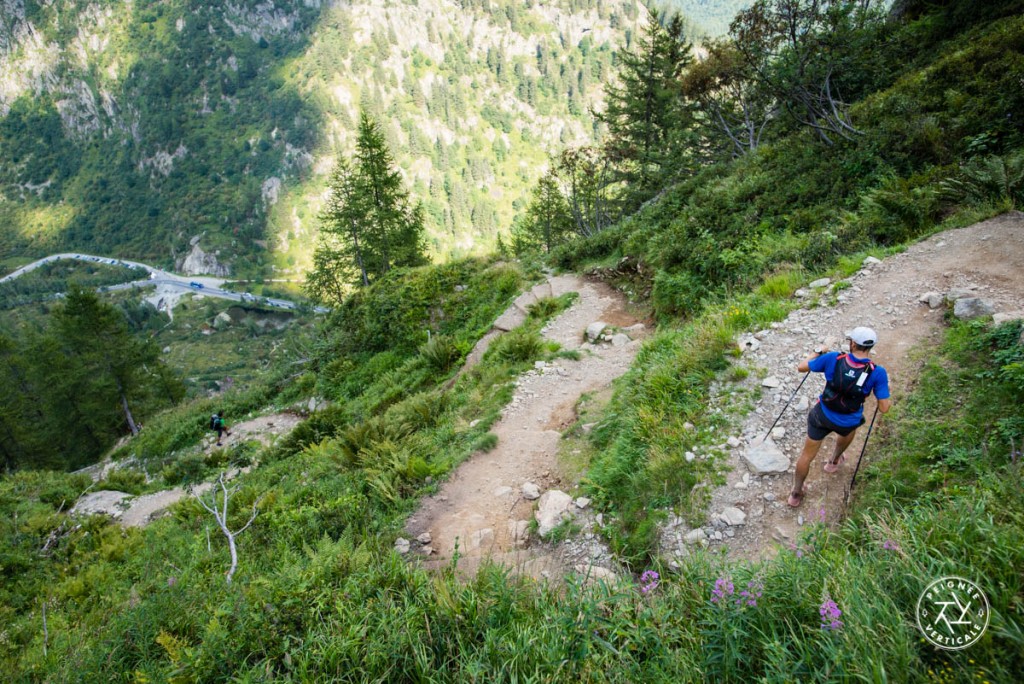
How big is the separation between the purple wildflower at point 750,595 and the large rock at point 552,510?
120 inches

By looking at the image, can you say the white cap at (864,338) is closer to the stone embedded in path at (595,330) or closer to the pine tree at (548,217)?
the stone embedded in path at (595,330)

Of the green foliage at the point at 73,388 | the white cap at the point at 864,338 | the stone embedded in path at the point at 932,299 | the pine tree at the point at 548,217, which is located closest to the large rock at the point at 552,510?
the white cap at the point at 864,338

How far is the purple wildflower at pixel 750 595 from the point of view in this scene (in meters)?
2.80

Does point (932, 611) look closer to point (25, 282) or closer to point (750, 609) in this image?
point (750, 609)

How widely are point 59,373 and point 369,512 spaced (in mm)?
39329

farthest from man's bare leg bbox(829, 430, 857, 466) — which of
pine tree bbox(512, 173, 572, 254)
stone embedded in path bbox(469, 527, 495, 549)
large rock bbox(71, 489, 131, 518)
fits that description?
pine tree bbox(512, 173, 572, 254)

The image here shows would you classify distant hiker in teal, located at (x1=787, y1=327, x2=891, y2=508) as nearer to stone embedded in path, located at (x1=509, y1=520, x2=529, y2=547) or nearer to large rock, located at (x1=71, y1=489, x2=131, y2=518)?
stone embedded in path, located at (x1=509, y1=520, x2=529, y2=547)

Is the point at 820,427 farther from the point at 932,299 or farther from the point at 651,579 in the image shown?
the point at 932,299

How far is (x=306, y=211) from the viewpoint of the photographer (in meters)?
175

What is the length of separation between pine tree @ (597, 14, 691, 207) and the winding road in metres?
110

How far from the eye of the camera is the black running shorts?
14.7 ft

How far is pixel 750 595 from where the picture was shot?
111 inches

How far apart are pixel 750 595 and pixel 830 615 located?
1.61 ft

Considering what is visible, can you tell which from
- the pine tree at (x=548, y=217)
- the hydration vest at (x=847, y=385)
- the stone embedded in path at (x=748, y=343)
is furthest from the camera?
the pine tree at (x=548, y=217)
